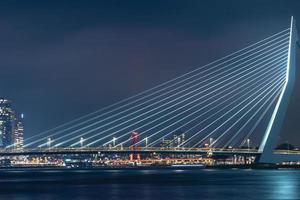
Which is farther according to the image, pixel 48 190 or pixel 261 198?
pixel 48 190

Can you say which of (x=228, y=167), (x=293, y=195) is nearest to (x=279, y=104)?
(x=293, y=195)

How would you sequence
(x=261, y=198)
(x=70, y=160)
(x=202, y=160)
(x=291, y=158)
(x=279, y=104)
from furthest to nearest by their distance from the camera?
(x=70, y=160), (x=202, y=160), (x=291, y=158), (x=279, y=104), (x=261, y=198)

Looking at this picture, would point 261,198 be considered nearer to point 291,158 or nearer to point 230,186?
point 230,186

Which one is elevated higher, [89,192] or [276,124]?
[276,124]

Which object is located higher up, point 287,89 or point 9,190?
point 287,89

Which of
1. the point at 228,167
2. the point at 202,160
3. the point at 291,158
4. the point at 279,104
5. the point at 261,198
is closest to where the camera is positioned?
the point at 261,198

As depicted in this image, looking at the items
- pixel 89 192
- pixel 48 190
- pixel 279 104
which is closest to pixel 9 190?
pixel 48 190

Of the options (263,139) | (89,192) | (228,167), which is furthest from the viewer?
(228,167)

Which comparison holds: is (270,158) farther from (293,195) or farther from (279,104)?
(293,195)

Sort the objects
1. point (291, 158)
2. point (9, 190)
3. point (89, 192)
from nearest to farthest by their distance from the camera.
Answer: point (89, 192)
point (9, 190)
point (291, 158)
